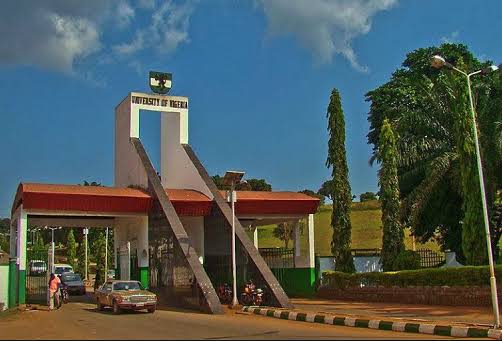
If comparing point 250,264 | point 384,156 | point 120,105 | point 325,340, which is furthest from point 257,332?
point 120,105

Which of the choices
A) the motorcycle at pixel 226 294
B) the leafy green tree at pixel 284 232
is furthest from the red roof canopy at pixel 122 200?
the leafy green tree at pixel 284 232

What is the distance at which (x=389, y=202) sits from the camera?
1102 inches

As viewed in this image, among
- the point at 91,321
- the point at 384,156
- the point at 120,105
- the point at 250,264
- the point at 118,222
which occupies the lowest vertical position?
the point at 91,321

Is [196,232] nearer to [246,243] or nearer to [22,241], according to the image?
[246,243]

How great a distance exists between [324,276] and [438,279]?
7956 millimetres

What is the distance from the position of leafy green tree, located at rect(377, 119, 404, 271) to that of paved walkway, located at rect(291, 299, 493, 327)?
153 inches

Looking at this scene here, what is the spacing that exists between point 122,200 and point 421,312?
14.2 meters

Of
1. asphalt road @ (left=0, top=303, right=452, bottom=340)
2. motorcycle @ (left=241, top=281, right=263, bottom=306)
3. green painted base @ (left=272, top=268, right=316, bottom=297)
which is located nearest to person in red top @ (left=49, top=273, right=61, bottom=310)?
asphalt road @ (left=0, top=303, right=452, bottom=340)

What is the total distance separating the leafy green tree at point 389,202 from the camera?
27.6 meters

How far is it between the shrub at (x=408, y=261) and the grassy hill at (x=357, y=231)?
30.3 metres

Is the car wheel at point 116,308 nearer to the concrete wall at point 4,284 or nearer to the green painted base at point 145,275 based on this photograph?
the green painted base at point 145,275

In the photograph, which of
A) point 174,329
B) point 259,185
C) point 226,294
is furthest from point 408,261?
point 259,185

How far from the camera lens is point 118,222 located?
3300 centimetres

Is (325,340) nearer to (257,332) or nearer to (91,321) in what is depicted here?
(257,332)
